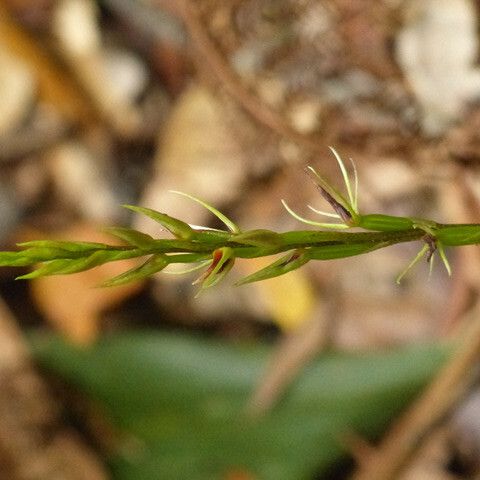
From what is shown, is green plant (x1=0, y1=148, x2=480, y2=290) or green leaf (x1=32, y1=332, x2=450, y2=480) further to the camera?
green leaf (x1=32, y1=332, x2=450, y2=480)

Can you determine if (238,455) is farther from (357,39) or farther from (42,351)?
(357,39)

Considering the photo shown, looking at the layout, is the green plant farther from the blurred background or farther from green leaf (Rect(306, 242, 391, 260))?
the blurred background

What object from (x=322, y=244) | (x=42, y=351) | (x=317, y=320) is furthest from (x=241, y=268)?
(x=322, y=244)

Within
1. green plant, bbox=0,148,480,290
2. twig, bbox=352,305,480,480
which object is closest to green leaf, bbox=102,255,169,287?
green plant, bbox=0,148,480,290

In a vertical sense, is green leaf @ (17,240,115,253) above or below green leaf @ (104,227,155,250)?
below

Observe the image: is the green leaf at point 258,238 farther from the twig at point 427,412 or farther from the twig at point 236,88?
the twig at point 427,412
